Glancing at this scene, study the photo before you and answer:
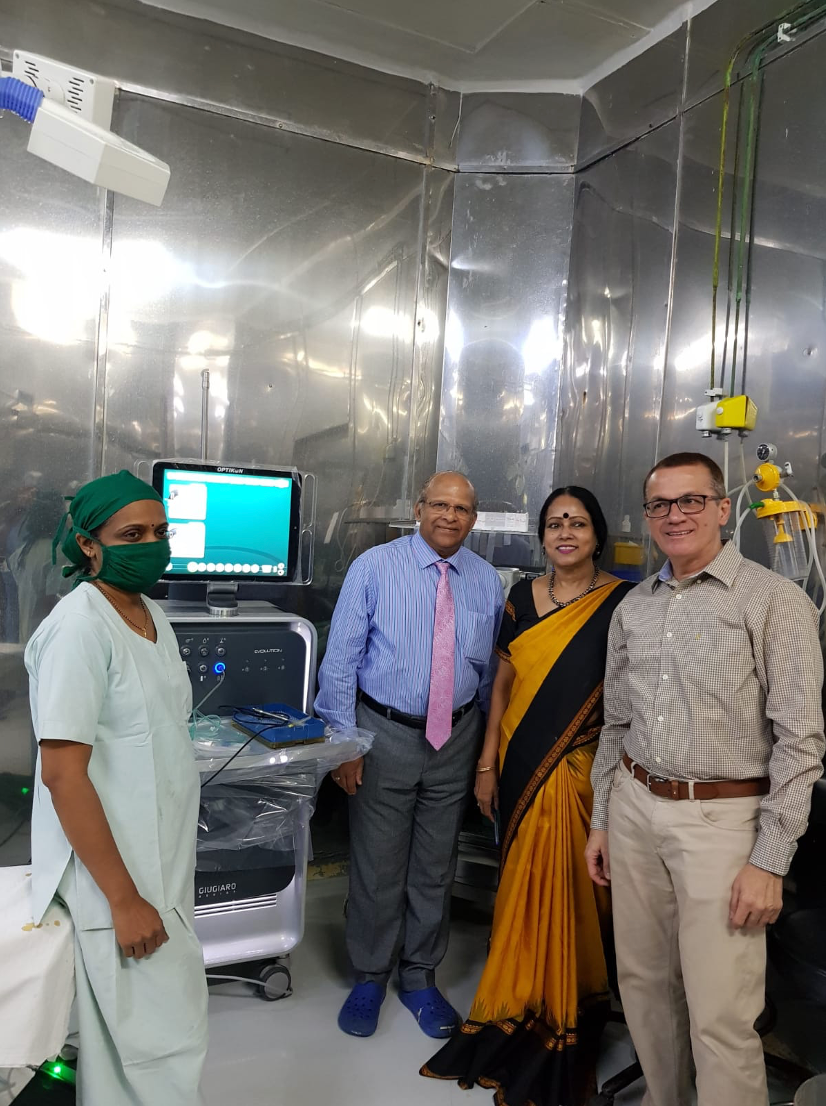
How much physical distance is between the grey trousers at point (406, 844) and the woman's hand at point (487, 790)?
0.05m

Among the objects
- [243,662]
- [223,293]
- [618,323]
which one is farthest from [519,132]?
[243,662]

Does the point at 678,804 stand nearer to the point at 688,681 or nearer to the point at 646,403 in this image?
the point at 688,681

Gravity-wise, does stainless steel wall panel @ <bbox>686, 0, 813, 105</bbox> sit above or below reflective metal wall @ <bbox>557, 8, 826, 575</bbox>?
above

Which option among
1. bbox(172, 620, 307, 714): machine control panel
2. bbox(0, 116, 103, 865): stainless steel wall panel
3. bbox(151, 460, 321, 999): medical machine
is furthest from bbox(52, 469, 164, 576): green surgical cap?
bbox(0, 116, 103, 865): stainless steel wall panel

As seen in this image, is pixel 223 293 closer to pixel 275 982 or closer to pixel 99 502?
pixel 99 502

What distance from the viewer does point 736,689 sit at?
1.56m

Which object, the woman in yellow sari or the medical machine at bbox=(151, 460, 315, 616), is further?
the medical machine at bbox=(151, 460, 315, 616)

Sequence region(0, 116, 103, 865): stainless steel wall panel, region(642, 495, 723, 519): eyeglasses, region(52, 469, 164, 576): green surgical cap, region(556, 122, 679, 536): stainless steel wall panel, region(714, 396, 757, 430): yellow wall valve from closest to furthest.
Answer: region(52, 469, 164, 576): green surgical cap < region(642, 495, 723, 519): eyeglasses < region(714, 396, 757, 430): yellow wall valve < region(0, 116, 103, 865): stainless steel wall panel < region(556, 122, 679, 536): stainless steel wall panel

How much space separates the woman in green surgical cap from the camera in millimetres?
1197

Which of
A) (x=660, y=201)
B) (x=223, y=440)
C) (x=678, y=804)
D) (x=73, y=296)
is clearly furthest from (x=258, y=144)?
(x=678, y=804)

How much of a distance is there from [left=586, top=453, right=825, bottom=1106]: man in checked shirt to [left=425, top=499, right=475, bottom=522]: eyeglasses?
0.61 metres

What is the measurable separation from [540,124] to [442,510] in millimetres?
1611

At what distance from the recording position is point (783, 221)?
2100 millimetres

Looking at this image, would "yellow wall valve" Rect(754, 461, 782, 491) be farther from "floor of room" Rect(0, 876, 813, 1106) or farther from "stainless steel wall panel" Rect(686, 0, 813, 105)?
"floor of room" Rect(0, 876, 813, 1106)
